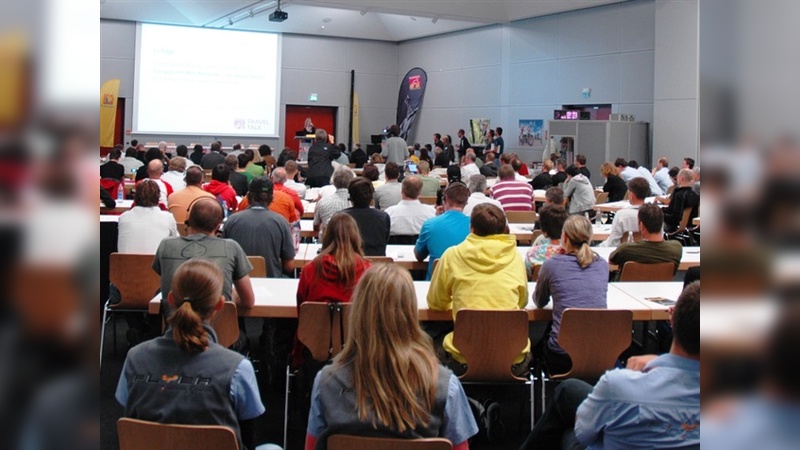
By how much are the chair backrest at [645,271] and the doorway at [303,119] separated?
1633 centimetres

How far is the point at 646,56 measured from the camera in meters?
15.1

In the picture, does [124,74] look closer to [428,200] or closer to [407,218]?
[428,200]

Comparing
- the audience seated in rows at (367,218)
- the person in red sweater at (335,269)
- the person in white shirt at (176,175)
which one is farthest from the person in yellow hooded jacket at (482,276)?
the person in white shirt at (176,175)

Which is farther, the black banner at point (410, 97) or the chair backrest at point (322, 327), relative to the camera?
the black banner at point (410, 97)

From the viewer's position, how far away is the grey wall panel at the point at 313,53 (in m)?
20.7

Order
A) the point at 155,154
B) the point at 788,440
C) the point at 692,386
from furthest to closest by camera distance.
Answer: the point at 155,154
the point at 692,386
the point at 788,440

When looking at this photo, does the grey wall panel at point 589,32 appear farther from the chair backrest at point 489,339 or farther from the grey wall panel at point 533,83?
the chair backrest at point 489,339

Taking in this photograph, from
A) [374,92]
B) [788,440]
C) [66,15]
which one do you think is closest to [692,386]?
[788,440]

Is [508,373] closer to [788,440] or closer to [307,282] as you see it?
[307,282]

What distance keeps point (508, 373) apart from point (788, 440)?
3.47 m

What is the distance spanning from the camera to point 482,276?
12.9 feet

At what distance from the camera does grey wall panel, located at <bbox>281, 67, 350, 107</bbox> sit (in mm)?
20641

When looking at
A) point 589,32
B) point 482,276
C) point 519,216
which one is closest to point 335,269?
point 482,276

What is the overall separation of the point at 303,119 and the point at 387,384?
19.2 meters
